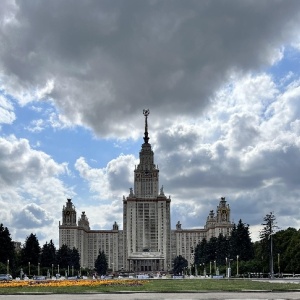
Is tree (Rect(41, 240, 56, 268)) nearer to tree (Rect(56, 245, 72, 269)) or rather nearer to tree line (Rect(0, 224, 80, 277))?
tree line (Rect(0, 224, 80, 277))

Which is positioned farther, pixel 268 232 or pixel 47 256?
pixel 47 256

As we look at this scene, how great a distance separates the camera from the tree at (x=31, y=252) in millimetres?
139375

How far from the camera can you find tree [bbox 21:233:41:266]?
139375mm

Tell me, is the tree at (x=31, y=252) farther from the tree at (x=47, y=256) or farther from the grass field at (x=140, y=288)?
the grass field at (x=140, y=288)

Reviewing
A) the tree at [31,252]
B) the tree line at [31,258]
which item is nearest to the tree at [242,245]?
the tree line at [31,258]

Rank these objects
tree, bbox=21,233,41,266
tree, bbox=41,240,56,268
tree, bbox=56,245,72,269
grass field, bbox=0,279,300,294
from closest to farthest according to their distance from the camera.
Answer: grass field, bbox=0,279,300,294 < tree, bbox=21,233,41,266 < tree, bbox=41,240,56,268 < tree, bbox=56,245,72,269

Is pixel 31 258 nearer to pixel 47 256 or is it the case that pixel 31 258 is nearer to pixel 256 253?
pixel 47 256

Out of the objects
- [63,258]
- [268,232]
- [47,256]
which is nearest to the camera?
[268,232]

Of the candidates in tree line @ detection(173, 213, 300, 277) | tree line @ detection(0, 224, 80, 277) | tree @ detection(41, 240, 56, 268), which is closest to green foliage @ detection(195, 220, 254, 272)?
tree line @ detection(173, 213, 300, 277)

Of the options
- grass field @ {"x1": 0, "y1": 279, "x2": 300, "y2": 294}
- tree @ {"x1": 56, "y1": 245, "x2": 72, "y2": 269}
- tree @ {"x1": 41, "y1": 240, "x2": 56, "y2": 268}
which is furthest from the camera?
tree @ {"x1": 56, "y1": 245, "x2": 72, "y2": 269}

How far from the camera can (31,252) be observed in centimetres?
13975

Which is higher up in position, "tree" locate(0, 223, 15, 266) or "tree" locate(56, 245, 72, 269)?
"tree" locate(0, 223, 15, 266)

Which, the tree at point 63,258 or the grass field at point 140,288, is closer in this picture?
the grass field at point 140,288

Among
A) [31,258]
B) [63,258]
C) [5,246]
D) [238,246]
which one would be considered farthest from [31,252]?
[238,246]
